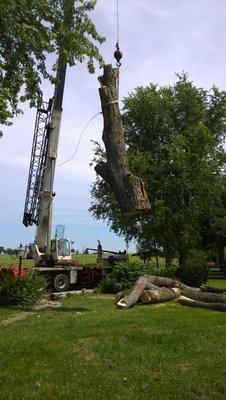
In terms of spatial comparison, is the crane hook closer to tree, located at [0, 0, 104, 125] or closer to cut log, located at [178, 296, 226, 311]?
tree, located at [0, 0, 104, 125]

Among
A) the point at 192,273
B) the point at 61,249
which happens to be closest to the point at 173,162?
the point at 192,273

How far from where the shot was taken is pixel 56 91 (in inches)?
877

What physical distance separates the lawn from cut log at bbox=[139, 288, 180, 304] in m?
3.40

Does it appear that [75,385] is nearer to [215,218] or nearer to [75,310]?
[75,310]

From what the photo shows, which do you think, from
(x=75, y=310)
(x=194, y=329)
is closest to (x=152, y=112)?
(x=75, y=310)

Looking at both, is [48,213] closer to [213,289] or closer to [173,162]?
[213,289]

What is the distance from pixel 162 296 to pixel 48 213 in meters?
7.57

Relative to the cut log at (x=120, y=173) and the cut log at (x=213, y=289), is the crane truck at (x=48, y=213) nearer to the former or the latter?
the cut log at (x=213, y=289)

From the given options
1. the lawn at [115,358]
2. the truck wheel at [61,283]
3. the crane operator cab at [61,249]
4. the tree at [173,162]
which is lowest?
the lawn at [115,358]

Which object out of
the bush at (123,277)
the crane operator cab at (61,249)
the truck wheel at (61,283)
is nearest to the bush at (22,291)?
the bush at (123,277)

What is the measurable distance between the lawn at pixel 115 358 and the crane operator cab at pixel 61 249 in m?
11.1

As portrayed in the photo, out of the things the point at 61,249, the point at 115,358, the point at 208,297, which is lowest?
the point at 115,358

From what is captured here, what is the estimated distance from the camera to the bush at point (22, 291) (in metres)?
17.1

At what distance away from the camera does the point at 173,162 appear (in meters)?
37.7
